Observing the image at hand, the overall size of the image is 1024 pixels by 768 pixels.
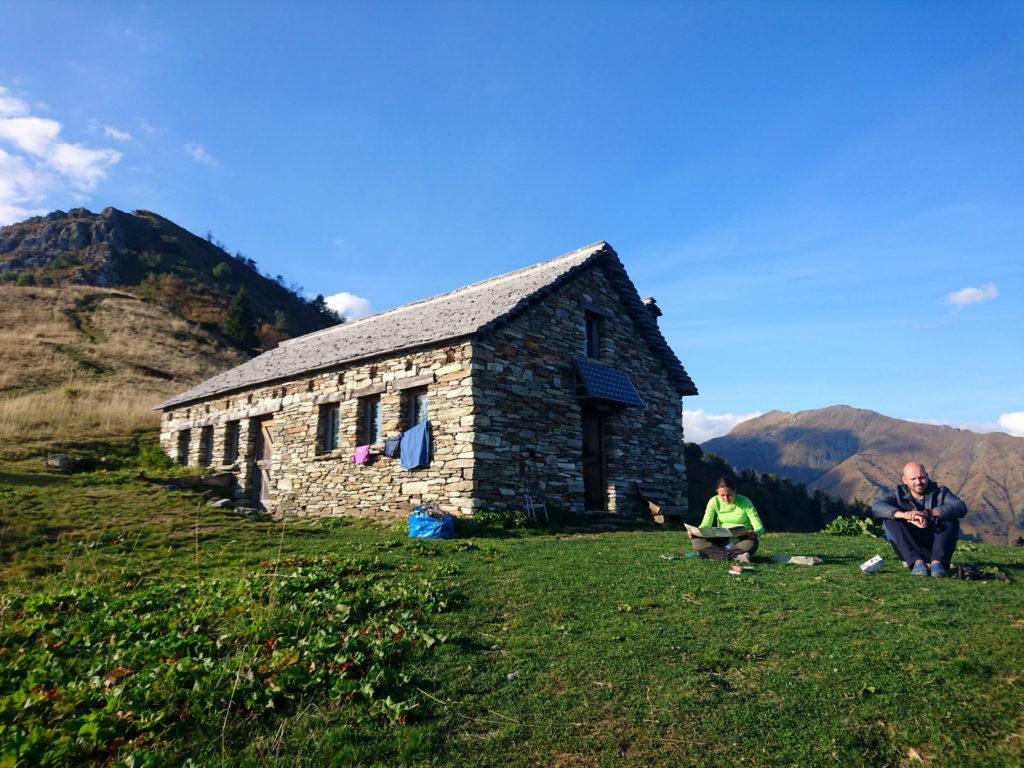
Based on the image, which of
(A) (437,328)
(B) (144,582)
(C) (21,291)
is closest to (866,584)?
(B) (144,582)

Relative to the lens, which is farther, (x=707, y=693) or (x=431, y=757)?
(x=707, y=693)

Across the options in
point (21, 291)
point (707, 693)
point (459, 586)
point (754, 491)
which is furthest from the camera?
point (21, 291)

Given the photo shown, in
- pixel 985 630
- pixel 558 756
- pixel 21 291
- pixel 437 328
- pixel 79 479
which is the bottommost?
pixel 558 756

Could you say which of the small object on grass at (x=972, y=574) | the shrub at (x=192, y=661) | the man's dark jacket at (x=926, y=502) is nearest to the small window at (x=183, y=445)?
the shrub at (x=192, y=661)

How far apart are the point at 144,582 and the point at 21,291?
164ft

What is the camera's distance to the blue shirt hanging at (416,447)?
14.8m

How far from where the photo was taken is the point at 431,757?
160 inches

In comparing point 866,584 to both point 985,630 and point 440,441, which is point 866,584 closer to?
point 985,630

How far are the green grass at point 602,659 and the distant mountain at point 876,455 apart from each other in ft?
264

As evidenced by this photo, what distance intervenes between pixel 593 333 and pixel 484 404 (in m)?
5.58

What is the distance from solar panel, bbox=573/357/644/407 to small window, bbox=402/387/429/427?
4118 millimetres

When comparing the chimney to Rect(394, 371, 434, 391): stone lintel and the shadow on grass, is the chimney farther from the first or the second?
the shadow on grass

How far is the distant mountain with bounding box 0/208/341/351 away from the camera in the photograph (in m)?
53.2

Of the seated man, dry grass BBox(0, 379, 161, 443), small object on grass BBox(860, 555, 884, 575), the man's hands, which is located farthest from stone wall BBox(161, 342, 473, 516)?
the man's hands
